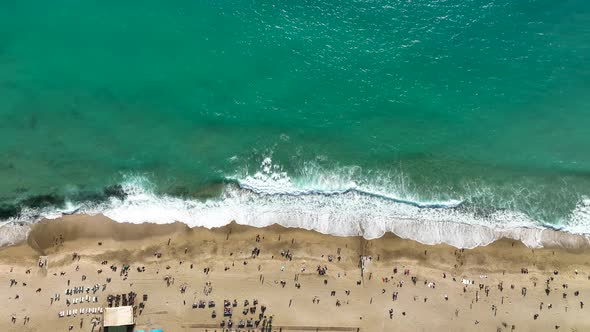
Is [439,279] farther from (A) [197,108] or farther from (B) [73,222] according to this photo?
(B) [73,222]

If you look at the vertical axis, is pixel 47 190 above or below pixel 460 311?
above

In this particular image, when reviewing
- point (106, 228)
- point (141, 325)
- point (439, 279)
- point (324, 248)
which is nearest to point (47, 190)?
point (106, 228)

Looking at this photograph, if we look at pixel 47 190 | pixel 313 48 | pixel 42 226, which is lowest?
pixel 42 226

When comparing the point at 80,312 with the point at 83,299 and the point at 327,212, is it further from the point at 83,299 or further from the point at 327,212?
the point at 327,212

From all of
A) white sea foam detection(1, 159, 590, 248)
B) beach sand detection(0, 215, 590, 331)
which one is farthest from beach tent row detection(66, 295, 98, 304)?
white sea foam detection(1, 159, 590, 248)

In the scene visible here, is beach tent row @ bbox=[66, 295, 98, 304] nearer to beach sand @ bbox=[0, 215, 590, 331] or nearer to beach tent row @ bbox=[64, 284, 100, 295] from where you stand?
beach sand @ bbox=[0, 215, 590, 331]

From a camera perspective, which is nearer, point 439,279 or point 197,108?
point 439,279
